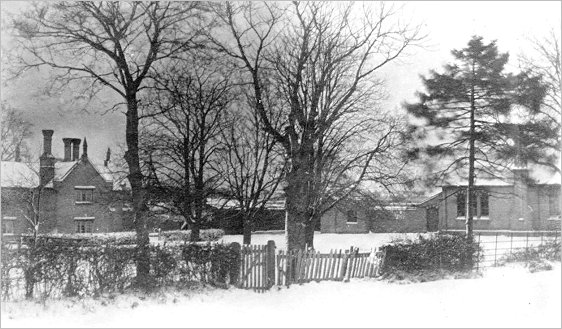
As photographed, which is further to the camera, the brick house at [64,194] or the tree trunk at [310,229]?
the tree trunk at [310,229]

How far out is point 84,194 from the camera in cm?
948

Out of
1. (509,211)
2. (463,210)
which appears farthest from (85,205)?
(509,211)

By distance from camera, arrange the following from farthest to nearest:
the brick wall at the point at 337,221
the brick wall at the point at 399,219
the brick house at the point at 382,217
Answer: the brick wall at the point at 337,221 → the brick wall at the point at 399,219 → the brick house at the point at 382,217

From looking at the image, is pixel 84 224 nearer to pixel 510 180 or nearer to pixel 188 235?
pixel 188 235

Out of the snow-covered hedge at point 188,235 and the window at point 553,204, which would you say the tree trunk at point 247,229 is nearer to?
the snow-covered hedge at point 188,235

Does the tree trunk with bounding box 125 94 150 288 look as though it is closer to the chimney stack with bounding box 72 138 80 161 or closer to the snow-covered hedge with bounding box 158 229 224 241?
the snow-covered hedge with bounding box 158 229 224 241

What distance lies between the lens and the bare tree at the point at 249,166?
32.1 feet

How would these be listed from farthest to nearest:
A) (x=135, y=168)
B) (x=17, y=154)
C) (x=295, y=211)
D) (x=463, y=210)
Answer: (x=463, y=210), (x=295, y=211), (x=135, y=168), (x=17, y=154)

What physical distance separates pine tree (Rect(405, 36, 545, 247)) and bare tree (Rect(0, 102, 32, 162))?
25.3 feet

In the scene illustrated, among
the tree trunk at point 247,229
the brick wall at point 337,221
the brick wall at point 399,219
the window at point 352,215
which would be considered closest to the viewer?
the tree trunk at point 247,229

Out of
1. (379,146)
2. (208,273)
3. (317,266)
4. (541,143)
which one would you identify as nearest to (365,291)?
(317,266)

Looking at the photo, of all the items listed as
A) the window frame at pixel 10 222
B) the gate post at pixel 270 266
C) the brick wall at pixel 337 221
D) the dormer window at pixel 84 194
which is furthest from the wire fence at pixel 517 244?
the window frame at pixel 10 222

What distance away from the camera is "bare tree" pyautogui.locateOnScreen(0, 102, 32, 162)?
728cm

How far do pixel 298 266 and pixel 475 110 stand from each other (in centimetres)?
523
